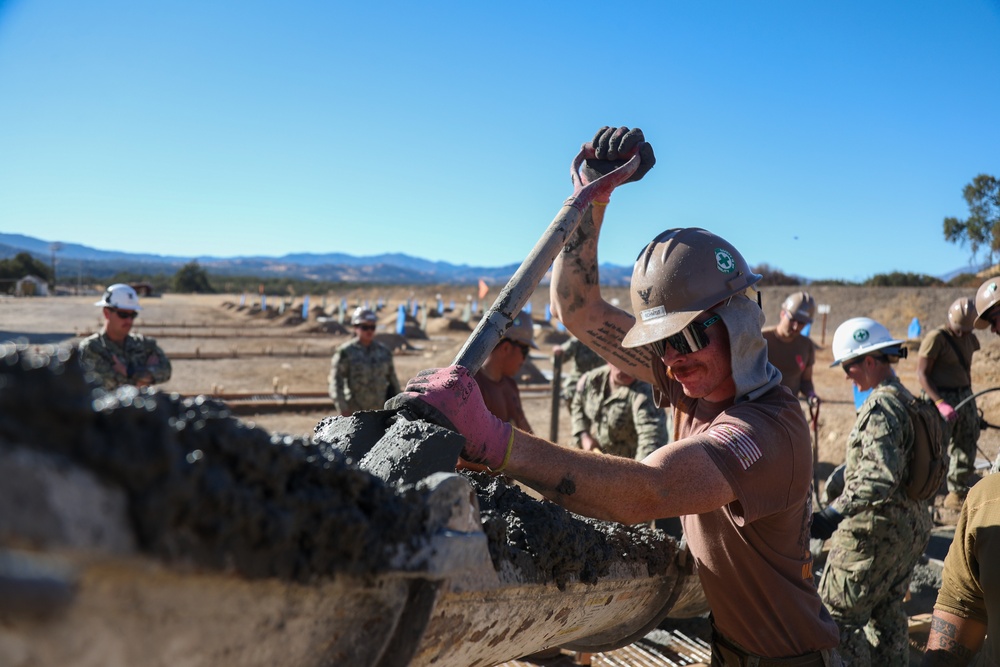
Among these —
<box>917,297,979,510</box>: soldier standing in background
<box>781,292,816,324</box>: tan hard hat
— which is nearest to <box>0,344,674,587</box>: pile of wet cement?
<box>781,292,816,324</box>: tan hard hat

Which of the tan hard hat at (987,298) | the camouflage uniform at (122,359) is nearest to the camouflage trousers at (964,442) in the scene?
the tan hard hat at (987,298)

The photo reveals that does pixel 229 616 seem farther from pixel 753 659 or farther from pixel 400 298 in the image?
pixel 400 298

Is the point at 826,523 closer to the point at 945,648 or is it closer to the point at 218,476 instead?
the point at 945,648

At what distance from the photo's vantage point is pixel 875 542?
3447 mm

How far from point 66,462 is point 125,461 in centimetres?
6

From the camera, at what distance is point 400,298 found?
65625mm

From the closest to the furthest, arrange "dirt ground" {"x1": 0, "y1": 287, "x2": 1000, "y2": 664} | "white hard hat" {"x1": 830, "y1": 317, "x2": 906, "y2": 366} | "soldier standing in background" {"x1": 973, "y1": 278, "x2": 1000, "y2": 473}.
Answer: "white hard hat" {"x1": 830, "y1": 317, "x2": 906, "y2": 366}
"soldier standing in background" {"x1": 973, "y1": 278, "x2": 1000, "y2": 473}
"dirt ground" {"x1": 0, "y1": 287, "x2": 1000, "y2": 664}

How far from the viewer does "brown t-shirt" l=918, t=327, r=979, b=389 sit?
7.11m

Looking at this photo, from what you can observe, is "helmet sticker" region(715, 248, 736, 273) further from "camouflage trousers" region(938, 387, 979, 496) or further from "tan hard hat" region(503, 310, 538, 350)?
"camouflage trousers" region(938, 387, 979, 496)

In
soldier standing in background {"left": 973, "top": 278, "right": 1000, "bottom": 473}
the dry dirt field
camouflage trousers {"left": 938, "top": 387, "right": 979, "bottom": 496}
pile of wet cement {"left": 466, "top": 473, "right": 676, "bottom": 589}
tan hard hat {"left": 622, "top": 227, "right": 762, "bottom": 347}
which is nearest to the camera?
pile of wet cement {"left": 466, "top": 473, "right": 676, "bottom": 589}

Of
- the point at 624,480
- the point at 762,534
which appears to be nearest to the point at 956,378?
the point at 762,534

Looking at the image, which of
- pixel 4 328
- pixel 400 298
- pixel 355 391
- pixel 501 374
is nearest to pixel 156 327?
pixel 4 328

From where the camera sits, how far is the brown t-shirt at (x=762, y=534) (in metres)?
1.90

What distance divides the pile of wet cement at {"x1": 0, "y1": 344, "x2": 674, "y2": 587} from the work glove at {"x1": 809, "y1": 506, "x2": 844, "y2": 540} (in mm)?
2430
